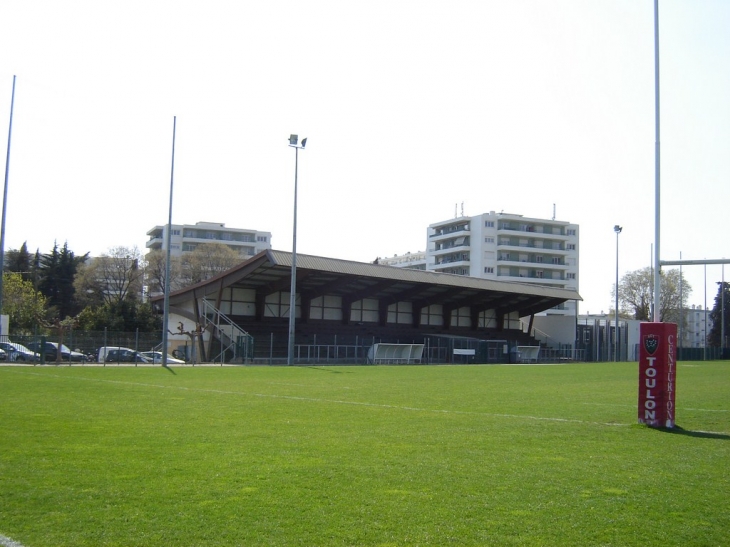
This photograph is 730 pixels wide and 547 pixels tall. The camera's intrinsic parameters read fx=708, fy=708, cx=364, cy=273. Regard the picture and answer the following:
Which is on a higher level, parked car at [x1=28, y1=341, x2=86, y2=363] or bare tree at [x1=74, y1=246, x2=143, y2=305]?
bare tree at [x1=74, y1=246, x2=143, y2=305]

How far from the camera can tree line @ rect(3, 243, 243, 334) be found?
61438mm

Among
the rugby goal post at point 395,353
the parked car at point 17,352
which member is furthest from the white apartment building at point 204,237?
the parked car at point 17,352

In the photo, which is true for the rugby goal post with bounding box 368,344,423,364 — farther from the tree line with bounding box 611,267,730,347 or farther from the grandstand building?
the tree line with bounding box 611,267,730,347

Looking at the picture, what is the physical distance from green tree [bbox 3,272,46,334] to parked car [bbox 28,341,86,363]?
1694 cm

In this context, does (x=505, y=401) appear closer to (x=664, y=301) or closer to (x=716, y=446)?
(x=716, y=446)

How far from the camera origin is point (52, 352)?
42125 mm

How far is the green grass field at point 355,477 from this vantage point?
5941mm

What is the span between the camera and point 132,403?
655 inches

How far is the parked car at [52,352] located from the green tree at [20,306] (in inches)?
667

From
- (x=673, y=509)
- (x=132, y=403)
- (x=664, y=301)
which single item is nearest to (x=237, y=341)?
(x=132, y=403)

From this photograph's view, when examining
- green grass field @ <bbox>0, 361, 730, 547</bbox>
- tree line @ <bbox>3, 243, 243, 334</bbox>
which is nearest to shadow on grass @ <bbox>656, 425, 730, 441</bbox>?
Answer: green grass field @ <bbox>0, 361, 730, 547</bbox>

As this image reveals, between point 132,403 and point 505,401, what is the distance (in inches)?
370

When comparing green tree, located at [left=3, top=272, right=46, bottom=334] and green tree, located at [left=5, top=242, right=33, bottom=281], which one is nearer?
green tree, located at [left=3, top=272, right=46, bottom=334]

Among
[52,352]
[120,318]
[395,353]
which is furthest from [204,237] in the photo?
[52,352]
